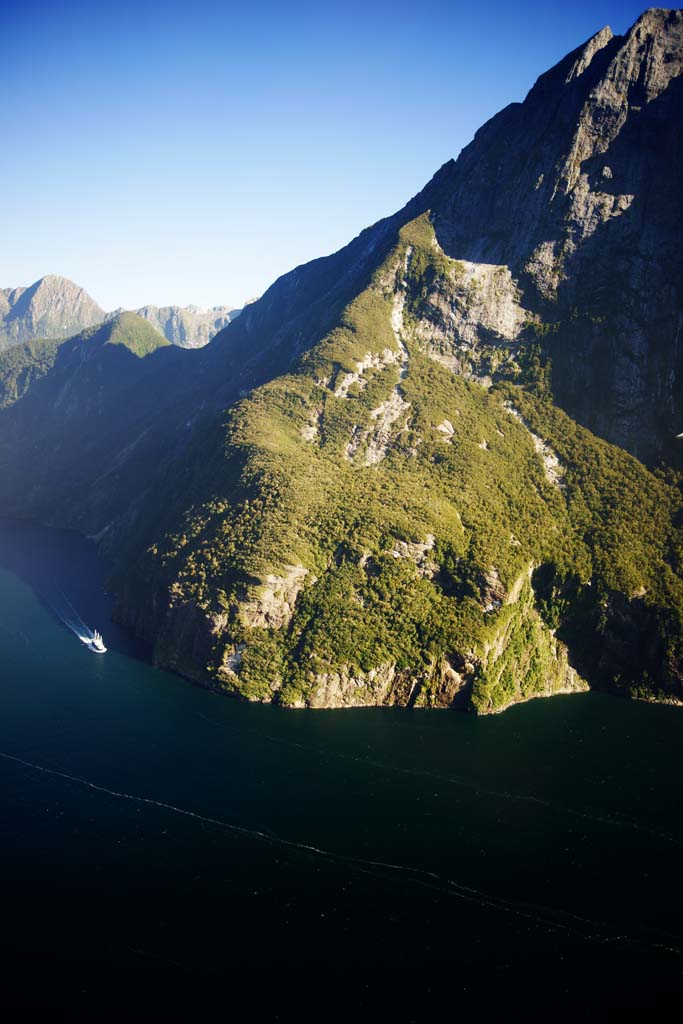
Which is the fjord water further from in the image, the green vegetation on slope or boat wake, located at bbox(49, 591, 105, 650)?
the green vegetation on slope

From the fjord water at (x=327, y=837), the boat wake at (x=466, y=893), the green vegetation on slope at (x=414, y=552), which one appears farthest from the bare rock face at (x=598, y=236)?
the boat wake at (x=466, y=893)

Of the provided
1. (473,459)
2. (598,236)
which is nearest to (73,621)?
(473,459)

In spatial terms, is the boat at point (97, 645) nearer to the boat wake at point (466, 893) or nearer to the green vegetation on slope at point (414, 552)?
the green vegetation on slope at point (414, 552)

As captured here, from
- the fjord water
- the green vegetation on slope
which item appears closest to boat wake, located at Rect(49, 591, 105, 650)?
the fjord water

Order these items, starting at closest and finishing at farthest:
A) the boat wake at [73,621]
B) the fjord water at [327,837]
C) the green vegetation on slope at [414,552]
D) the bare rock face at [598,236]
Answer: the fjord water at [327,837] → the green vegetation on slope at [414,552] → the boat wake at [73,621] → the bare rock face at [598,236]

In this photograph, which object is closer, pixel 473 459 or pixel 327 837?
pixel 327 837

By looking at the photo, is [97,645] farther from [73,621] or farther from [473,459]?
[473,459]
